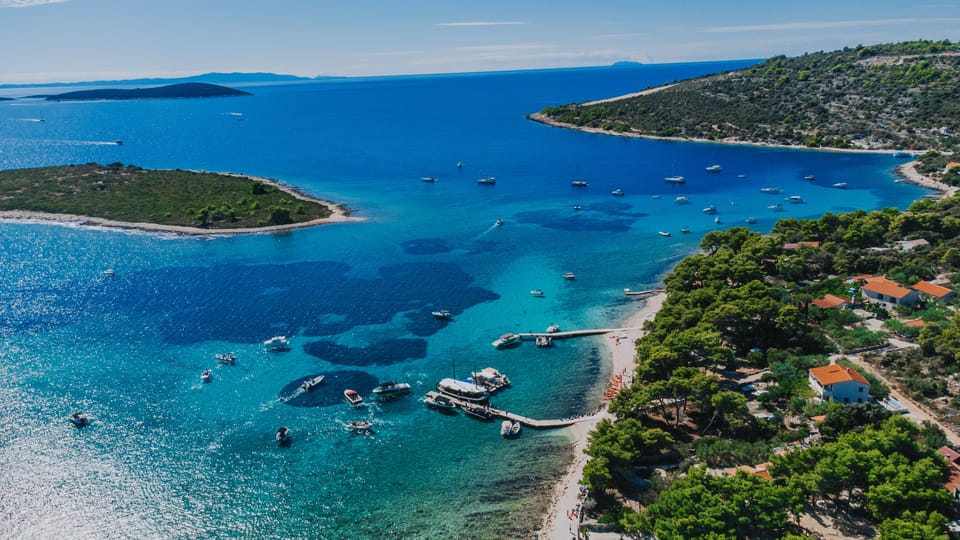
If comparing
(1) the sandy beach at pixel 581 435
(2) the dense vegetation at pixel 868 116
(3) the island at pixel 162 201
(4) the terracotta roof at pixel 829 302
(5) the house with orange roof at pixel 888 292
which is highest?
(2) the dense vegetation at pixel 868 116

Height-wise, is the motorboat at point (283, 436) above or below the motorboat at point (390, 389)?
below

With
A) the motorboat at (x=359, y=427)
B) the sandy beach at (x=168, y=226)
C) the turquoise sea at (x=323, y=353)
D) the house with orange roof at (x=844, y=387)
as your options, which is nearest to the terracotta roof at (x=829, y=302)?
the house with orange roof at (x=844, y=387)

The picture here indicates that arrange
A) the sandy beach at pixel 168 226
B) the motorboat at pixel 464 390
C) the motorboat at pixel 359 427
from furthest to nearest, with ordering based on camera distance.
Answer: the sandy beach at pixel 168 226 → the motorboat at pixel 464 390 → the motorboat at pixel 359 427

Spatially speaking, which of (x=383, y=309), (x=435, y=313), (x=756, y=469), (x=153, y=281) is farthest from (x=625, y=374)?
(x=153, y=281)

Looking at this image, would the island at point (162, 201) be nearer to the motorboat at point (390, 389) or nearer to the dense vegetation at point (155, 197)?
the dense vegetation at point (155, 197)

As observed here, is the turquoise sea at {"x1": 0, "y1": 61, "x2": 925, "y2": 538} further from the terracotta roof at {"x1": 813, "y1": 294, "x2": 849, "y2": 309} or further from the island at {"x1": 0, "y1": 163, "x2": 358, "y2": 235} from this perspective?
the terracotta roof at {"x1": 813, "y1": 294, "x2": 849, "y2": 309}

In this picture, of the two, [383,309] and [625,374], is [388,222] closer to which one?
[383,309]
